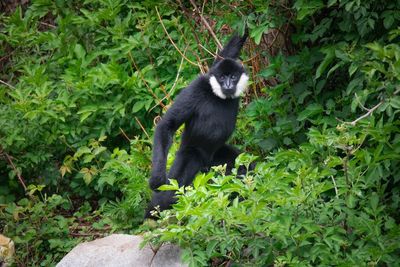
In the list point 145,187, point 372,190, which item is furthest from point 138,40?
point 372,190

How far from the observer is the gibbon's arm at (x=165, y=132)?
6766mm

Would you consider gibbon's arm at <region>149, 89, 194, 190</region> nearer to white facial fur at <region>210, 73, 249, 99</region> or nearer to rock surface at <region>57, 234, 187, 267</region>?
white facial fur at <region>210, 73, 249, 99</region>

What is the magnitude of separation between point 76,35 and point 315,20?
11.8 feet

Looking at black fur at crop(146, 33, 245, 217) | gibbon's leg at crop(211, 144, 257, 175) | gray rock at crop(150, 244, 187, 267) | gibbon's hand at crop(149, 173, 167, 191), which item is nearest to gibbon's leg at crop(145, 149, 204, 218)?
black fur at crop(146, 33, 245, 217)

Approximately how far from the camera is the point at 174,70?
28.9 ft

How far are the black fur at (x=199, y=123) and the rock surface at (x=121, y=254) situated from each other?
2.25 feet

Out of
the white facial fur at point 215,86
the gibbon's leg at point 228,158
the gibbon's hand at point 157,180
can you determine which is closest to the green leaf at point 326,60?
the white facial fur at point 215,86

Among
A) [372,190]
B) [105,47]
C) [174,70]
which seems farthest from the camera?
[105,47]

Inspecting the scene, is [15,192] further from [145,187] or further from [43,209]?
[145,187]

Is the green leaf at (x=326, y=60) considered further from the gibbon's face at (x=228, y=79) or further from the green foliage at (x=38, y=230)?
the green foliage at (x=38, y=230)

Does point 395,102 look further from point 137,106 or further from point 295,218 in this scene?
point 137,106

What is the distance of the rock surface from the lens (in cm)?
624

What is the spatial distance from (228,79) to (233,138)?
1.20 metres

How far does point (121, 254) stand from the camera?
6438mm
